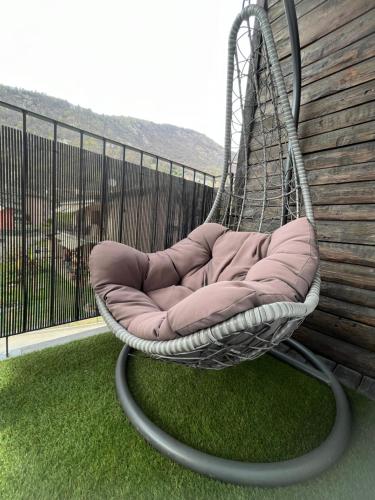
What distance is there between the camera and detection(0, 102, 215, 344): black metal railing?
121cm

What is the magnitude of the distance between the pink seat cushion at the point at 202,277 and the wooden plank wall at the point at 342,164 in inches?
19.7

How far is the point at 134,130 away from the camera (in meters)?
3.05

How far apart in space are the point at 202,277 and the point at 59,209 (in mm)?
893

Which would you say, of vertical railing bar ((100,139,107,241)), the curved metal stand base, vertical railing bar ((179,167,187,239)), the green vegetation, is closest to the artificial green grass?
the curved metal stand base

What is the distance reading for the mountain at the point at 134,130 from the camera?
1608 mm

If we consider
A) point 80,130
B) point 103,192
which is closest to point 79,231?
point 103,192

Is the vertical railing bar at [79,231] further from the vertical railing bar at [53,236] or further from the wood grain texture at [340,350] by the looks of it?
the wood grain texture at [340,350]

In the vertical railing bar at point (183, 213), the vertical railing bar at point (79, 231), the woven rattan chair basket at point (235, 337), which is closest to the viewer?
the woven rattan chair basket at point (235, 337)

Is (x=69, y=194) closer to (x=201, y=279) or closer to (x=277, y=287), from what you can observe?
(x=201, y=279)

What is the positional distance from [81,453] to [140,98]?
5.46 m

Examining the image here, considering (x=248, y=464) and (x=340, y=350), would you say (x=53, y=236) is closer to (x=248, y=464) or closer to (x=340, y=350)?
(x=248, y=464)

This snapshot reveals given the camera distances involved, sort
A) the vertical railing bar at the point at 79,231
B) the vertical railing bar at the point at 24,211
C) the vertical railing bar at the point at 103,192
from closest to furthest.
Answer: the vertical railing bar at the point at 24,211, the vertical railing bar at the point at 79,231, the vertical railing bar at the point at 103,192

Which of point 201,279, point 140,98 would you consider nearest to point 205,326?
point 201,279

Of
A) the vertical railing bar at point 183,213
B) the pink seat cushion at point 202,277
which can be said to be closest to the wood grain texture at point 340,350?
the pink seat cushion at point 202,277
